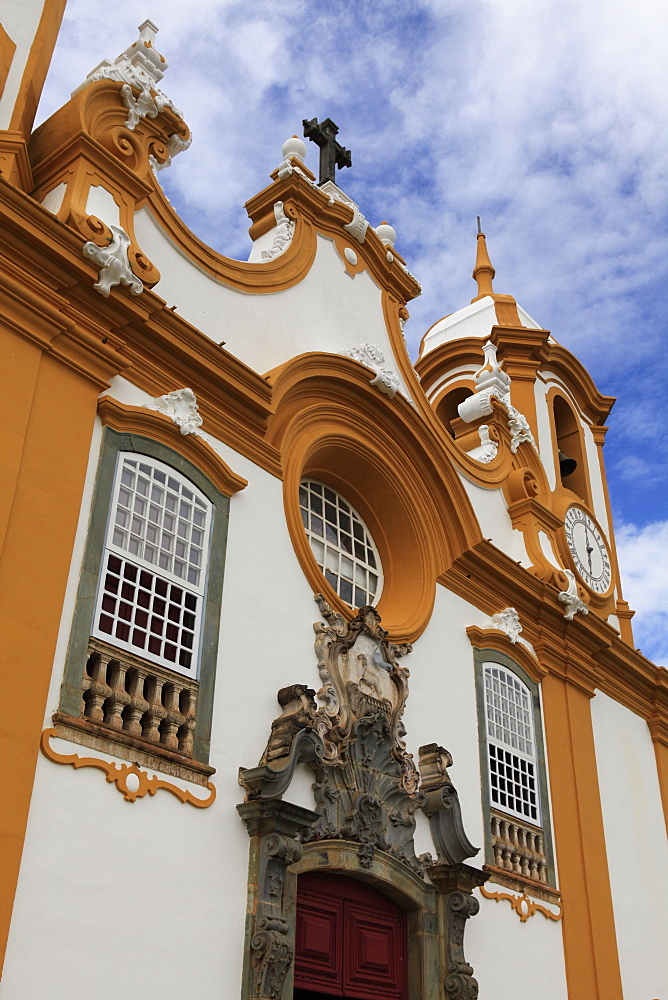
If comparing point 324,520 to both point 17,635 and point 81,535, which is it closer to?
point 81,535

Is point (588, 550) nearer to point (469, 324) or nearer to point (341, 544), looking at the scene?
point (469, 324)

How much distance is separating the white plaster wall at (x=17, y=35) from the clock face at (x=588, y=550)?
941 cm

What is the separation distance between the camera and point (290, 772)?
8.07 m

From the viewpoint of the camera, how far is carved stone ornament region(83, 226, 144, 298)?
8.08 m

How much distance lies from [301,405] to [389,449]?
1485mm

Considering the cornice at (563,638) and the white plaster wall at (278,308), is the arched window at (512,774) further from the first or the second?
the white plaster wall at (278,308)

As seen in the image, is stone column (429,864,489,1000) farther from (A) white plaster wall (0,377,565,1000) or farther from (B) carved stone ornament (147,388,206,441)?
(B) carved stone ornament (147,388,206,441)

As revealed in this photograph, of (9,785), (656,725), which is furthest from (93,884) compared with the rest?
(656,725)

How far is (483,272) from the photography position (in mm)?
19422

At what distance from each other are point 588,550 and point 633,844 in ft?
14.4

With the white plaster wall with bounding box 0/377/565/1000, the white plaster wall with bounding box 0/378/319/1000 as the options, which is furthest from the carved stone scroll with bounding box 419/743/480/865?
the white plaster wall with bounding box 0/378/319/1000

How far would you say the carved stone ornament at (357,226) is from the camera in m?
12.3

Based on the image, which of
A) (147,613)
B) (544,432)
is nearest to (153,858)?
(147,613)

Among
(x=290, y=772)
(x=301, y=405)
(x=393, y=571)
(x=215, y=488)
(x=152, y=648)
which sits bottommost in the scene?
(x=290, y=772)
